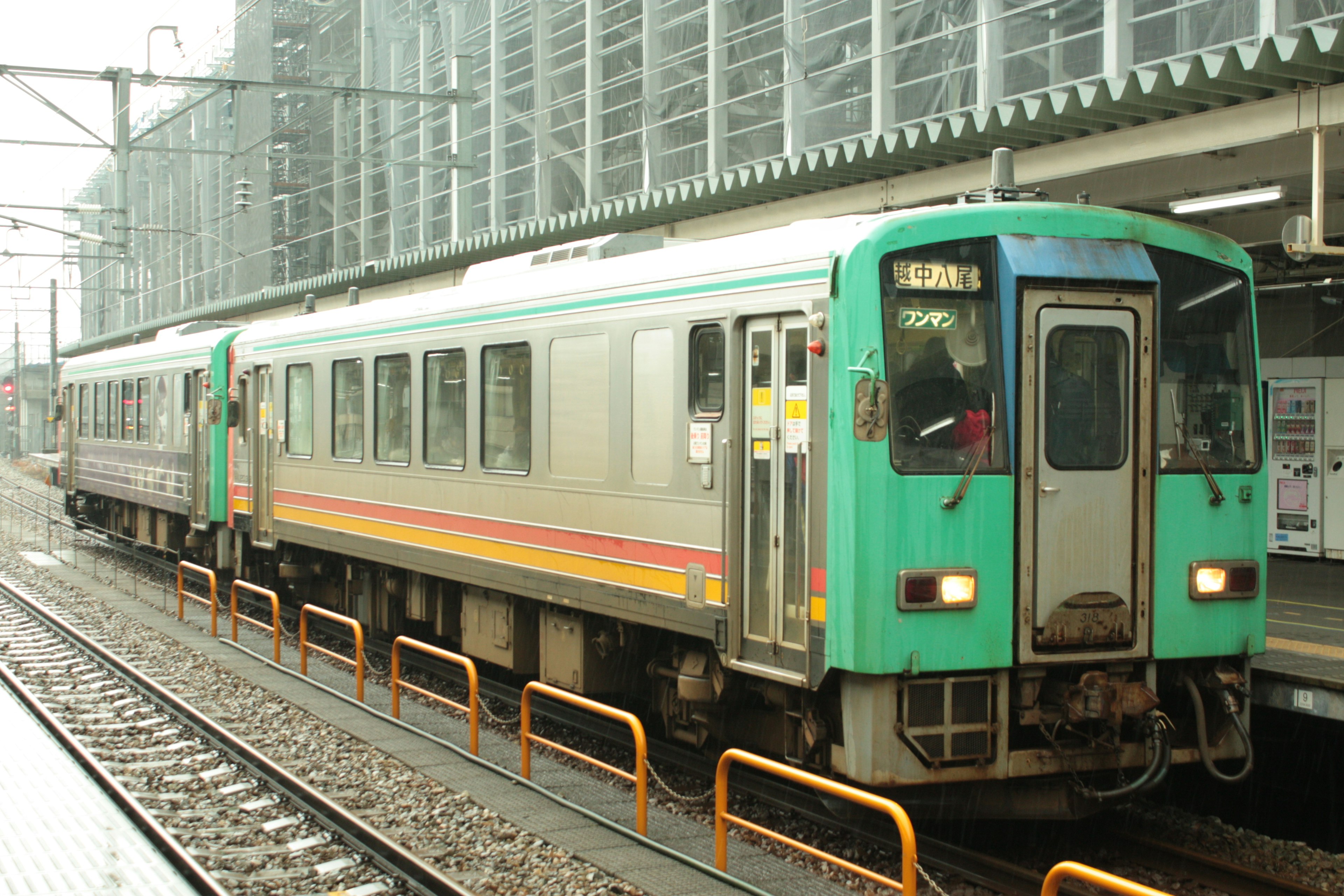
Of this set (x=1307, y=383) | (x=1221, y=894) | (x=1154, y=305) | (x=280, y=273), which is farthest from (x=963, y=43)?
(x=280, y=273)

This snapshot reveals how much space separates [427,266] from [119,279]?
54.6 metres

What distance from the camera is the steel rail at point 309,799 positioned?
653 cm

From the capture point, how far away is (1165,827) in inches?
303

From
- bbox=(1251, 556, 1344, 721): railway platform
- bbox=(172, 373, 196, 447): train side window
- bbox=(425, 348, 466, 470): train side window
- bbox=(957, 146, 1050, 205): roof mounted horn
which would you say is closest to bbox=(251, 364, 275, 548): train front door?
bbox=(172, 373, 196, 447): train side window

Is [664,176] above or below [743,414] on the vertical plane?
above

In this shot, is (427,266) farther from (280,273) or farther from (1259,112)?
(280,273)

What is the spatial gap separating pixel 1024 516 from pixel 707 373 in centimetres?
201

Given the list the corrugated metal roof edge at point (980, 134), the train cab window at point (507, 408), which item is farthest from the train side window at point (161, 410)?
the train cab window at point (507, 408)

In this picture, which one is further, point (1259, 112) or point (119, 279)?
point (119, 279)

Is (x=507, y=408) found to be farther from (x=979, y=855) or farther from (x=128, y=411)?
(x=128, y=411)

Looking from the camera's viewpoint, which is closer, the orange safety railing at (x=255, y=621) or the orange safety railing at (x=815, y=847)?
the orange safety railing at (x=815, y=847)

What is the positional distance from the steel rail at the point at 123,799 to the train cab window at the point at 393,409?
345cm

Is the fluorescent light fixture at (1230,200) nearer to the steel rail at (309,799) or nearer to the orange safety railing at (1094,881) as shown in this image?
the orange safety railing at (1094,881)

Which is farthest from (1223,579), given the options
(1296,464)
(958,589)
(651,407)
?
(1296,464)
